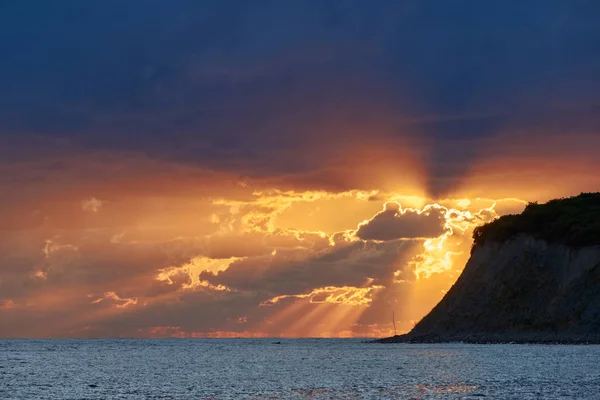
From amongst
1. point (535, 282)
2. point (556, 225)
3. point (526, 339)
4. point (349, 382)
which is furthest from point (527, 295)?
point (349, 382)

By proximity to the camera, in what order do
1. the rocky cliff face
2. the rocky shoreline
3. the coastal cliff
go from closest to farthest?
the rocky shoreline < the rocky cliff face < the coastal cliff

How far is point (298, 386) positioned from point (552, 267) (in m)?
110

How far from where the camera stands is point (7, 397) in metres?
76.6

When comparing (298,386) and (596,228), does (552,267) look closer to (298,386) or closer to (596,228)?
(596,228)

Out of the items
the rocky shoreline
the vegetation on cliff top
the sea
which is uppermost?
the vegetation on cliff top

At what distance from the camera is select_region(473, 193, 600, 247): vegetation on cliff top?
178 meters

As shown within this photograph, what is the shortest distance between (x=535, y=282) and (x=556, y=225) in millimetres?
14000

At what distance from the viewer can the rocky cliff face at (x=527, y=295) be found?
16938 cm

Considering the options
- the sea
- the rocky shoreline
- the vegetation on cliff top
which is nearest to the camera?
the sea

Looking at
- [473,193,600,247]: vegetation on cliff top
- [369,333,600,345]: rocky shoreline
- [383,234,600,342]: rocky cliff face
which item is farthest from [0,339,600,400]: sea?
[473,193,600,247]: vegetation on cliff top

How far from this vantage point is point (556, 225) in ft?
606

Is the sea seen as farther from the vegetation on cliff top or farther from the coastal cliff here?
the vegetation on cliff top

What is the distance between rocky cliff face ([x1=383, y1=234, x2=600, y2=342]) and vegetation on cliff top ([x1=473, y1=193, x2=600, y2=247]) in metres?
1.53

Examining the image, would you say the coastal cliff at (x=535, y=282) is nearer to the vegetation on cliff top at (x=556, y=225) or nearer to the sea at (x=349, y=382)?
the vegetation on cliff top at (x=556, y=225)
